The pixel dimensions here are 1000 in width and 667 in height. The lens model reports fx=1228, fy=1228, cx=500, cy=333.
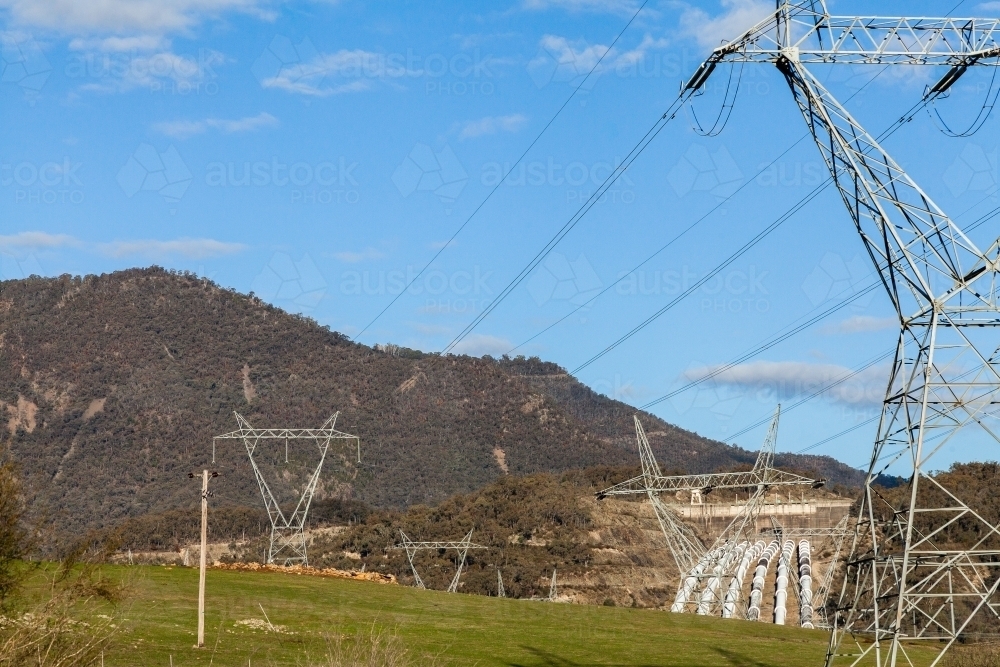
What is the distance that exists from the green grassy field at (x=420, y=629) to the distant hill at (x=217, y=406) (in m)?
83.0

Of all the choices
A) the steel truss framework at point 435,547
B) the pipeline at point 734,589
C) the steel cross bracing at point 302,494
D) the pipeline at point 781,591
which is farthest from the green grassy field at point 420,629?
the steel truss framework at point 435,547

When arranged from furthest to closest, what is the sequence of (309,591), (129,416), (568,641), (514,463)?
(514,463) → (129,416) → (309,591) → (568,641)

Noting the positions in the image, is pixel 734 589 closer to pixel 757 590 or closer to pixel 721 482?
pixel 757 590

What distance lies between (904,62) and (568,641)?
23.7 m

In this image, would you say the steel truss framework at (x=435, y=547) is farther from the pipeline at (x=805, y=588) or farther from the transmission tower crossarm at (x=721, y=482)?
the pipeline at (x=805, y=588)

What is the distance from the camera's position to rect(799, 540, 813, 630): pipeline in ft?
211

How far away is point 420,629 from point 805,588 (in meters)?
35.4

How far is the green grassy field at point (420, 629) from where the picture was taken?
3466 centimetres

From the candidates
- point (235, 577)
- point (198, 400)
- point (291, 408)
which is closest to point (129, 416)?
point (198, 400)

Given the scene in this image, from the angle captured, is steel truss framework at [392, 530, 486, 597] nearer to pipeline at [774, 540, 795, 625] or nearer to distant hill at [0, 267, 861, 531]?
pipeline at [774, 540, 795, 625]

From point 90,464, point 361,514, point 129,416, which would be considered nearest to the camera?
point 361,514

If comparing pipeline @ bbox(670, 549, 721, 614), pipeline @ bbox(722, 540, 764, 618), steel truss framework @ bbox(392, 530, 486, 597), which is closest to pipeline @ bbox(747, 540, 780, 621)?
pipeline @ bbox(722, 540, 764, 618)

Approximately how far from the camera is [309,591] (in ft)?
165

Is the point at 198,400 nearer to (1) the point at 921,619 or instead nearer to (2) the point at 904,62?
(1) the point at 921,619
